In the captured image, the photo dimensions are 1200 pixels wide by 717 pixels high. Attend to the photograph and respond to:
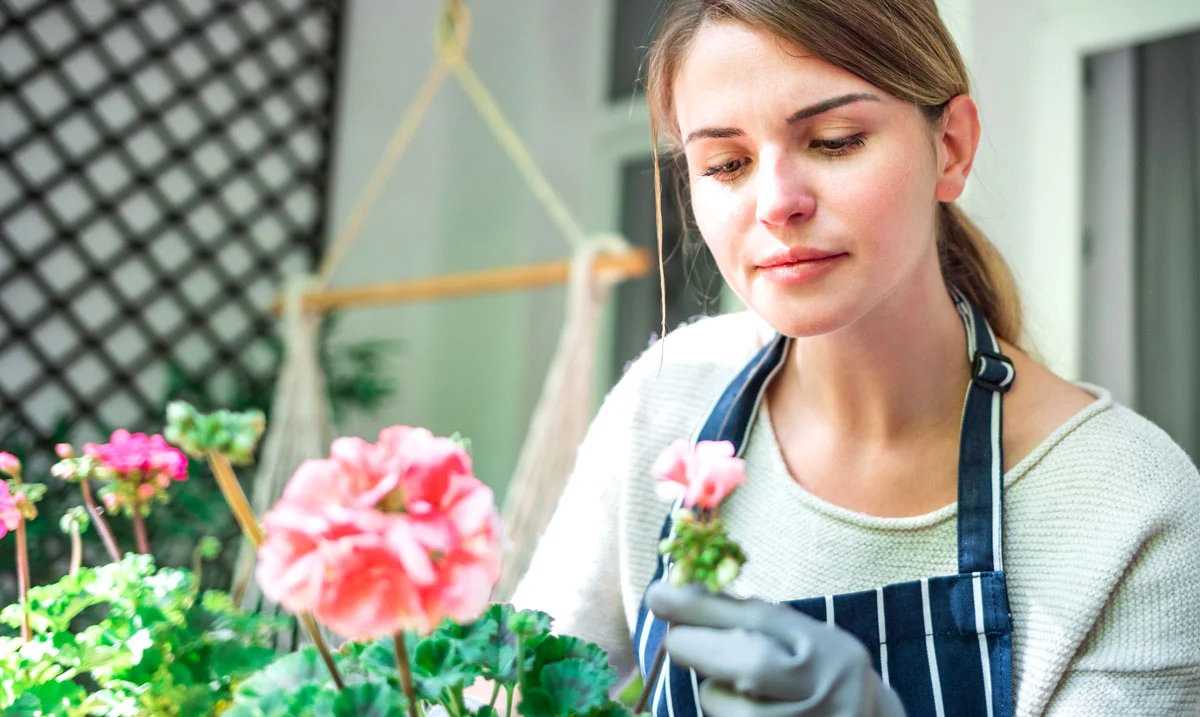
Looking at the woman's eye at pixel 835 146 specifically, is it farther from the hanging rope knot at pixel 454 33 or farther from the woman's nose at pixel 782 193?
the hanging rope knot at pixel 454 33

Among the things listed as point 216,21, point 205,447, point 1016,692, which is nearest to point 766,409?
point 1016,692

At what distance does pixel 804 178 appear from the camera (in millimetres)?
603

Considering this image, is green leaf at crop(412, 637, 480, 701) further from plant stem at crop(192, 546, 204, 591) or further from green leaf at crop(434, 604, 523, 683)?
plant stem at crop(192, 546, 204, 591)

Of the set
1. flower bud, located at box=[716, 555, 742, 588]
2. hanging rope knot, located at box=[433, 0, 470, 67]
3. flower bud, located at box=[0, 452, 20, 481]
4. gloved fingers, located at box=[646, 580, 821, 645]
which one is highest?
hanging rope knot, located at box=[433, 0, 470, 67]

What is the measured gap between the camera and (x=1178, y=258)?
1781mm

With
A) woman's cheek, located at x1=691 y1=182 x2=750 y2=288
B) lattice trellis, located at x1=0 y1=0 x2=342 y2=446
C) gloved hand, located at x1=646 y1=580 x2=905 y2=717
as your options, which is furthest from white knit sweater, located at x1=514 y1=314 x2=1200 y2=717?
lattice trellis, located at x1=0 y1=0 x2=342 y2=446

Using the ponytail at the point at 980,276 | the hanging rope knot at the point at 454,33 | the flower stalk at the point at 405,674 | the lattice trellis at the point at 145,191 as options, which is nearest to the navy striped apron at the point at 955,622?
the ponytail at the point at 980,276

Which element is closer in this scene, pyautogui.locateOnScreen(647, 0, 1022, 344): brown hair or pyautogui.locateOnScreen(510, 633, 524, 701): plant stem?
pyautogui.locateOnScreen(510, 633, 524, 701): plant stem

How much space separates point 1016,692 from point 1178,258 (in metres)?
1.36

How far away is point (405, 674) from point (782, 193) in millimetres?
350

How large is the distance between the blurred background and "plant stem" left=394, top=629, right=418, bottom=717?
0.61 m

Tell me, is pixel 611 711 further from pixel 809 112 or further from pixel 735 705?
pixel 809 112

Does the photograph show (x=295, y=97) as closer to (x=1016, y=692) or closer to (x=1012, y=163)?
(x=1012, y=163)

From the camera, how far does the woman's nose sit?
59 cm
